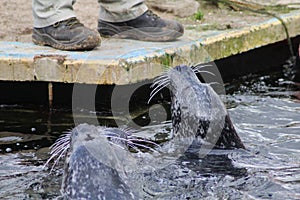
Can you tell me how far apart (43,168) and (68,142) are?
76cm

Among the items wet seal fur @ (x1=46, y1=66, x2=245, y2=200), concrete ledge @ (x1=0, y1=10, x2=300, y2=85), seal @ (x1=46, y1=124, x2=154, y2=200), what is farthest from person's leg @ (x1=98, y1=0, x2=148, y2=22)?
seal @ (x1=46, y1=124, x2=154, y2=200)

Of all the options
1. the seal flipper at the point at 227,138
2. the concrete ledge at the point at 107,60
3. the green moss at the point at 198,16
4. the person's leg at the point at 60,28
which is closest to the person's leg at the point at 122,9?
the concrete ledge at the point at 107,60

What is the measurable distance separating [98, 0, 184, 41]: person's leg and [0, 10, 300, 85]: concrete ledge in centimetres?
8

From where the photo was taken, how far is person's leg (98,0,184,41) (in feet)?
20.4

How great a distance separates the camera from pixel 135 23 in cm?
627

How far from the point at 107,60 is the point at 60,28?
596 mm

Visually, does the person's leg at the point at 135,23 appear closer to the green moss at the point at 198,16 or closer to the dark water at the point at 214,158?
the dark water at the point at 214,158

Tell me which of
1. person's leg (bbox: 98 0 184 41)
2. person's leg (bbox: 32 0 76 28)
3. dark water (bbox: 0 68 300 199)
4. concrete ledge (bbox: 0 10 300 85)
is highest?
person's leg (bbox: 32 0 76 28)

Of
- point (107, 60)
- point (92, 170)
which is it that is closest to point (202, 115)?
point (107, 60)

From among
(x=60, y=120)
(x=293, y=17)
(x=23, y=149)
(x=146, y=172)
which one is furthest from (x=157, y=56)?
(x=293, y=17)

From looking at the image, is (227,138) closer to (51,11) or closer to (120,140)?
(120,140)

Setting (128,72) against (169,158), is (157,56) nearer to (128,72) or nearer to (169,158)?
(128,72)

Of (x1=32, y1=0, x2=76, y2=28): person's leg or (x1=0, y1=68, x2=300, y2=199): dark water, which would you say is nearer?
(x1=0, y1=68, x2=300, y2=199): dark water

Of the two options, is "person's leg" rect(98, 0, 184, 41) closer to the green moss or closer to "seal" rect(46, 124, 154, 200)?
the green moss
